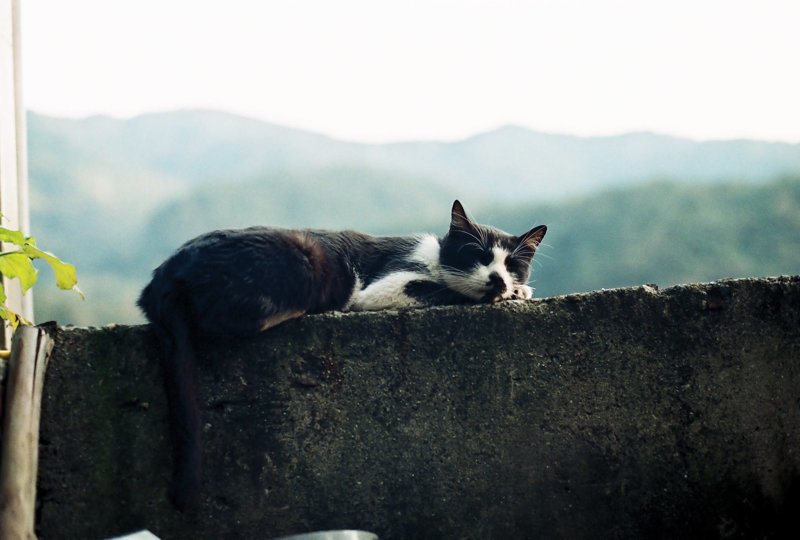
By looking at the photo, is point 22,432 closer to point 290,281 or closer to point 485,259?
point 290,281

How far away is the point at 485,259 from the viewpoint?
2.76 metres

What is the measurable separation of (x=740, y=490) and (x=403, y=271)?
129 cm

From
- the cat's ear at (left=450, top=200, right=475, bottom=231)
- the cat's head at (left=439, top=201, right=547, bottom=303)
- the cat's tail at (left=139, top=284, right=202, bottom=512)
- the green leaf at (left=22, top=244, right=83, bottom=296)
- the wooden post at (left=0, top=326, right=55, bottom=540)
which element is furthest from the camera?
the cat's ear at (left=450, top=200, right=475, bottom=231)

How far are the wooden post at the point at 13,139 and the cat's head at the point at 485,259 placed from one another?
60.1 inches

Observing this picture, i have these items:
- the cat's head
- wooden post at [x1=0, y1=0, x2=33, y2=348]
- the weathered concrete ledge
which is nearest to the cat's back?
the weathered concrete ledge

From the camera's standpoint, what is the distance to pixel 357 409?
207cm

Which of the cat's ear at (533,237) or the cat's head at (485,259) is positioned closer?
the cat's head at (485,259)

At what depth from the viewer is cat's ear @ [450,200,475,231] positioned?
9.19 feet

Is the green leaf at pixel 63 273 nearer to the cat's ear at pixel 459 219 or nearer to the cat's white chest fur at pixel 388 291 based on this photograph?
the cat's white chest fur at pixel 388 291

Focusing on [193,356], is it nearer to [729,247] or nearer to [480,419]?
[480,419]

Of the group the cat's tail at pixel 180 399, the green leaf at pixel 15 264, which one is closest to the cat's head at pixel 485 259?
the cat's tail at pixel 180 399

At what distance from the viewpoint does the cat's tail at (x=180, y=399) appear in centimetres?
191

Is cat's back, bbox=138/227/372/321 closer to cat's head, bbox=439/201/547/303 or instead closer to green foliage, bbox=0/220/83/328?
Answer: green foliage, bbox=0/220/83/328

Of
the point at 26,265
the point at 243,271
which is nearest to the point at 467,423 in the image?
the point at 243,271
